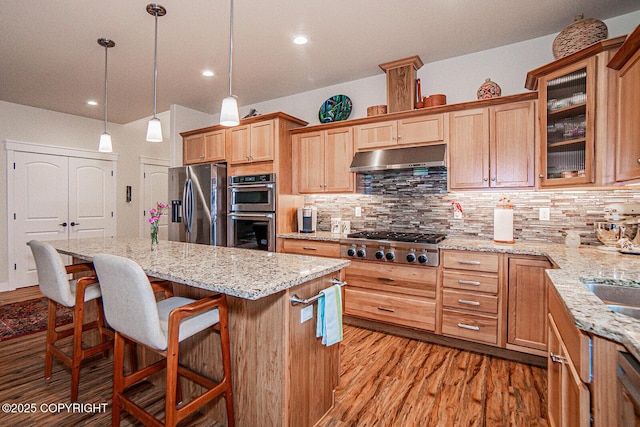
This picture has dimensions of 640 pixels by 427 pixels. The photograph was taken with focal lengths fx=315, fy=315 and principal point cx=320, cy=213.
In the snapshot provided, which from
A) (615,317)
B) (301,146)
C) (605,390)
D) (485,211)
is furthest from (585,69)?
(301,146)

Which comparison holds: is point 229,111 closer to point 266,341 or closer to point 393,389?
point 266,341

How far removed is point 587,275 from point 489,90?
76.0 inches

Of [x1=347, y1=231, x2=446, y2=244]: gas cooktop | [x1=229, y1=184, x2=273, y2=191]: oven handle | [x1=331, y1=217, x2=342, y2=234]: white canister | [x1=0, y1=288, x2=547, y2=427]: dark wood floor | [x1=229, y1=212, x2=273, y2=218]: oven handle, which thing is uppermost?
[x1=229, y1=184, x2=273, y2=191]: oven handle

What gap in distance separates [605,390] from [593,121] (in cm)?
191

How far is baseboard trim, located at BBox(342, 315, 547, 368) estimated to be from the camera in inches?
99.0

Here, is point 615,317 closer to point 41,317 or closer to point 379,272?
point 379,272

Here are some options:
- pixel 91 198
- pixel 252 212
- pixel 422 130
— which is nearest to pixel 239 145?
pixel 252 212

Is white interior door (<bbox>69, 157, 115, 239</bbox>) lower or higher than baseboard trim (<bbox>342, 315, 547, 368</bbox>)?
higher

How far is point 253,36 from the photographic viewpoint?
112 inches

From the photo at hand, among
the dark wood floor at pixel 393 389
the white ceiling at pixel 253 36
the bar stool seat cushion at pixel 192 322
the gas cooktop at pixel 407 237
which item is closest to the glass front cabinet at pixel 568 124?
the white ceiling at pixel 253 36

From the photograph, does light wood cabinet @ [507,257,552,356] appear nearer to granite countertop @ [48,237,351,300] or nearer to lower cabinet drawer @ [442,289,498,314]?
lower cabinet drawer @ [442,289,498,314]

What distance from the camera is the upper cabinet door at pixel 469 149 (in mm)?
2857

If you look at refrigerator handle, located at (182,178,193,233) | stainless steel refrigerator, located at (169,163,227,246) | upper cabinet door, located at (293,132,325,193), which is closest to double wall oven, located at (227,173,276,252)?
stainless steel refrigerator, located at (169,163,227,246)

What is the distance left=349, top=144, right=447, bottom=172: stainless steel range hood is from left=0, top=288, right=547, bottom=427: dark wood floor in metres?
1.68
